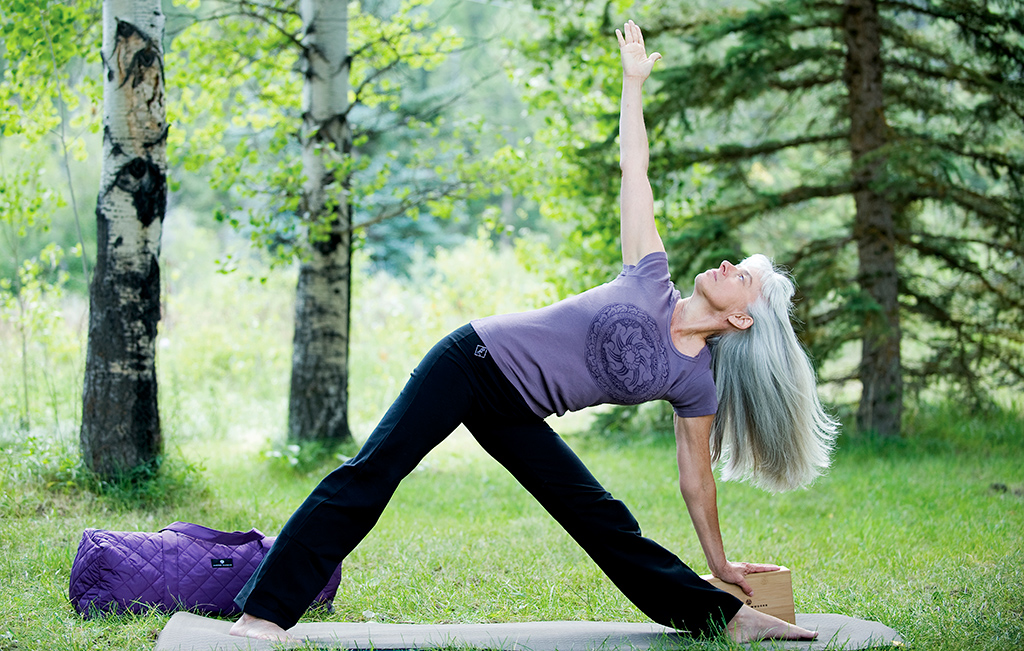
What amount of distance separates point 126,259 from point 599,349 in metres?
2.97

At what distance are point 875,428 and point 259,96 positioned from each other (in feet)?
19.0

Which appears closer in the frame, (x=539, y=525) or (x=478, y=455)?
(x=539, y=525)

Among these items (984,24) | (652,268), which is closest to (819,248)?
(984,24)

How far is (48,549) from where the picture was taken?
366 centimetres

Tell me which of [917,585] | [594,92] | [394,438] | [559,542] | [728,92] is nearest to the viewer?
[394,438]

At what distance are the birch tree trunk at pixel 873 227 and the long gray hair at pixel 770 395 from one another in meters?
4.28

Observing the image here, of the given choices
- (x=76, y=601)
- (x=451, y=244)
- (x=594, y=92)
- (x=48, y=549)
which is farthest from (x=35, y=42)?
(x=451, y=244)

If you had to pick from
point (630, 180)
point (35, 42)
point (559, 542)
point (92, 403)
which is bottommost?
point (559, 542)

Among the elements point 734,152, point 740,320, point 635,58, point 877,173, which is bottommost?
point 740,320

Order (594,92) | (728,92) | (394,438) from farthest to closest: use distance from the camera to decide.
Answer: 1. (594,92)
2. (728,92)
3. (394,438)

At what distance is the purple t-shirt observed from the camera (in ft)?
8.55

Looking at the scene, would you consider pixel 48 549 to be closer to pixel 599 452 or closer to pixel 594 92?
pixel 599 452

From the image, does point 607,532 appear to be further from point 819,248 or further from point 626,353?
point 819,248

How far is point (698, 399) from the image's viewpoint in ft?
8.87
